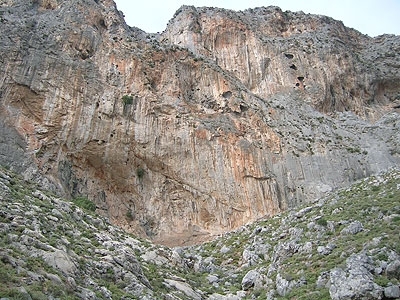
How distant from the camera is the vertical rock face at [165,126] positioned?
3397cm

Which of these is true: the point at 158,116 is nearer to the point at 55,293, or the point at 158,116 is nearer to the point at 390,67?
the point at 55,293

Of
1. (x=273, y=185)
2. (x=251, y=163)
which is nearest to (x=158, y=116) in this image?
(x=251, y=163)

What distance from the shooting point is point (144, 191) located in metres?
35.4

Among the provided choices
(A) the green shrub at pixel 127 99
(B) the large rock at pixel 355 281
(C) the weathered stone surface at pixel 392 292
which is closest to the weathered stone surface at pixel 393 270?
(B) the large rock at pixel 355 281

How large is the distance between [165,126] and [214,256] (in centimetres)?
1427

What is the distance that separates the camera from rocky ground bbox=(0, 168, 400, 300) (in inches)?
523

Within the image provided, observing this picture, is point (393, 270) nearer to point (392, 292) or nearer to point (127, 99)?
point (392, 292)

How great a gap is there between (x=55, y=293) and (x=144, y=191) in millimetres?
23918

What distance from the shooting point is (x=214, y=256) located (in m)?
25.5

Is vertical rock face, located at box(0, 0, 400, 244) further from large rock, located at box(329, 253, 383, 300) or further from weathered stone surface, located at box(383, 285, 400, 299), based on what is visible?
weathered stone surface, located at box(383, 285, 400, 299)

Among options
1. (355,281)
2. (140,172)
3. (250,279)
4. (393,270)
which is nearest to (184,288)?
(250,279)

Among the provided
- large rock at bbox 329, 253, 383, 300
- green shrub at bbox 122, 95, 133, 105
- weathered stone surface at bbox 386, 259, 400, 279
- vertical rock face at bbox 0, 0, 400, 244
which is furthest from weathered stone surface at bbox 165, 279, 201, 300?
green shrub at bbox 122, 95, 133, 105

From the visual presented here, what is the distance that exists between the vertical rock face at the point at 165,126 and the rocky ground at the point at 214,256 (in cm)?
806

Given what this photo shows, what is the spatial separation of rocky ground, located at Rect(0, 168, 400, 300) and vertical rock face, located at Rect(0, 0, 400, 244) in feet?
26.4
